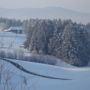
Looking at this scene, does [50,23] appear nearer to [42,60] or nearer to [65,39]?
[65,39]

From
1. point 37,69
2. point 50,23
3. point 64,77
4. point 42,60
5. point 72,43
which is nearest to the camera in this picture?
point 64,77

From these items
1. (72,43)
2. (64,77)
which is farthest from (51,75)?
(72,43)

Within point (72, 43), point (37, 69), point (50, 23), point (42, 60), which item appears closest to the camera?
point (37, 69)

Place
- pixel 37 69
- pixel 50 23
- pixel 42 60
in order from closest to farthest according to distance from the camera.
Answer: pixel 37 69
pixel 42 60
pixel 50 23

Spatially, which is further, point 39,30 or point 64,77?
point 39,30

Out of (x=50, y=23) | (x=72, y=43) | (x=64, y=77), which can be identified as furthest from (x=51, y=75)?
(x=50, y=23)

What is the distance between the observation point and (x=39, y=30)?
3369 cm

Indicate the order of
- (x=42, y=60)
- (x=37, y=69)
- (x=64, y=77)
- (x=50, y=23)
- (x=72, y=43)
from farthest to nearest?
(x=50, y=23), (x=72, y=43), (x=42, y=60), (x=37, y=69), (x=64, y=77)

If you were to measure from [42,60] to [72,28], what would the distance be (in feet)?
19.0

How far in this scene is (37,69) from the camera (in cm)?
2372

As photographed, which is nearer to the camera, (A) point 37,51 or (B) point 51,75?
(B) point 51,75

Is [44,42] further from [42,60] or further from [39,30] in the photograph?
[42,60]

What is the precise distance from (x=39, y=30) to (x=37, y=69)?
10567 millimetres

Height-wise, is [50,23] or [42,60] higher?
[50,23]
